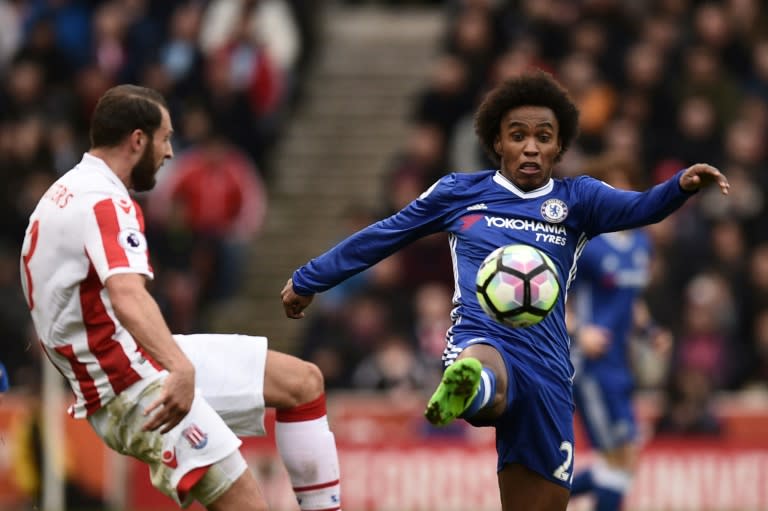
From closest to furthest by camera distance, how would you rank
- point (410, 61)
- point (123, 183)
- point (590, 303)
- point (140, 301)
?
point (140, 301) → point (123, 183) → point (590, 303) → point (410, 61)

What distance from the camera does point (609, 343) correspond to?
10523mm

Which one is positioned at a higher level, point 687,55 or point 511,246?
point 687,55

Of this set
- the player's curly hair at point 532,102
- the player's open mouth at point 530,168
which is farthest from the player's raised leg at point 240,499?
the player's curly hair at point 532,102

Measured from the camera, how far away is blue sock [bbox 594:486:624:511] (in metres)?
10.4

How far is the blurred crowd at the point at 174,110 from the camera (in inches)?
642

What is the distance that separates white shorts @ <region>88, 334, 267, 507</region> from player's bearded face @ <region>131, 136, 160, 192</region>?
2.48 ft

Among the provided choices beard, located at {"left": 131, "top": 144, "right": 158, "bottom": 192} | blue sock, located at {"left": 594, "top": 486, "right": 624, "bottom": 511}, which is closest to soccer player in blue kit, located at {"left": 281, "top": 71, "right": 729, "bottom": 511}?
beard, located at {"left": 131, "top": 144, "right": 158, "bottom": 192}

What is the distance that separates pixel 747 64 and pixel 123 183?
1014cm

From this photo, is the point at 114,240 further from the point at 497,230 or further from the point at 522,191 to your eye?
the point at 522,191

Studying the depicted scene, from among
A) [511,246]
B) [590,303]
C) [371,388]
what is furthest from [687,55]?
[511,246]

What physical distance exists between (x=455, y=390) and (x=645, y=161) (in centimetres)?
900

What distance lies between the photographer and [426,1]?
21.8 m

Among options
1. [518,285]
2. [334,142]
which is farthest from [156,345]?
[334,142]

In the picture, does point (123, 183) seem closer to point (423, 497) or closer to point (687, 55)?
point (423, 497)
